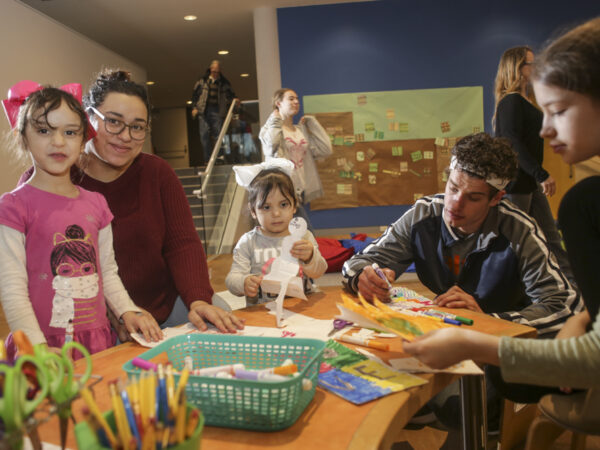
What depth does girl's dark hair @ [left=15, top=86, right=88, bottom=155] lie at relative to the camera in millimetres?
1294

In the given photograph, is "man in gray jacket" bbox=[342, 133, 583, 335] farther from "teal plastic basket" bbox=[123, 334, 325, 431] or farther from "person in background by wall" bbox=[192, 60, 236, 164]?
"person in background by wall" bbox=[192, 60, 236, 164]

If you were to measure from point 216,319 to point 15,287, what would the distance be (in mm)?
505

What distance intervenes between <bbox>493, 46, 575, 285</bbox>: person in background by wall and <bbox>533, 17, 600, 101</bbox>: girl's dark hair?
227 cm

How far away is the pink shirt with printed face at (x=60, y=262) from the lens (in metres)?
1.28

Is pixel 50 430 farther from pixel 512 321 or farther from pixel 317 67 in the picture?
pixel 317 67

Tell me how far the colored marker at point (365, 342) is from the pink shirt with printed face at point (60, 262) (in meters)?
0.69

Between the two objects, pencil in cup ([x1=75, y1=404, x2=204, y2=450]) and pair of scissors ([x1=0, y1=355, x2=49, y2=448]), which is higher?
pair of scissors ([x1=0, y1=355, x2=49, y2=448])

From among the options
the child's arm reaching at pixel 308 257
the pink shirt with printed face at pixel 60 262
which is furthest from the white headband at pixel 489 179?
the pink shirt with printed face at pixel 60 262

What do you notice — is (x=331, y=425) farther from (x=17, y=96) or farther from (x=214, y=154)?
(x=214, y=154)

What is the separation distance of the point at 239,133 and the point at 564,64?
25.5 feet

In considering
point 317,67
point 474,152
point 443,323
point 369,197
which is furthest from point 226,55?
point 443,323

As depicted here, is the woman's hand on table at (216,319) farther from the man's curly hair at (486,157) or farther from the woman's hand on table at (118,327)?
the man's curly hair at (486,157)

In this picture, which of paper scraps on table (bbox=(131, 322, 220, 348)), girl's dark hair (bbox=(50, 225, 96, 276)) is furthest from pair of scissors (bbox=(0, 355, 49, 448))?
girl's dark hair (bbox=(50, 225, 96, 276))

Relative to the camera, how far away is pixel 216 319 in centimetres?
136
